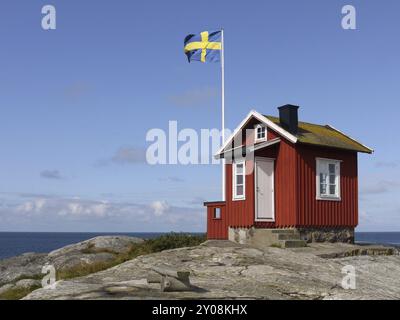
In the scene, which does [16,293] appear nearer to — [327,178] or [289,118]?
[289,118]

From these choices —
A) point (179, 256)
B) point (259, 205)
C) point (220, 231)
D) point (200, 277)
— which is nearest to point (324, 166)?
point (259, 205)

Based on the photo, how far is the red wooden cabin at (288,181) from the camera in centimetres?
2041

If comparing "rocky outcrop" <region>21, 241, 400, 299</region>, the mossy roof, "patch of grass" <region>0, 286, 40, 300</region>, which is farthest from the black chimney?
"patch of grass" <region>0, 286, 40, 300</region>

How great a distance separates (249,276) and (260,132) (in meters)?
9.80

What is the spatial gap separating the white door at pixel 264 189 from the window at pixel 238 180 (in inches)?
24.7

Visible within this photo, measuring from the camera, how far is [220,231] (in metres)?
22.4

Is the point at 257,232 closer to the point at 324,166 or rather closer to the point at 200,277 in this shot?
the point at 324,166

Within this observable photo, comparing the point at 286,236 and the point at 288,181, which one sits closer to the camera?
the point at 286,236

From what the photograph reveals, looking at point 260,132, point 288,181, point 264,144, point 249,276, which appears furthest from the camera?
point 260,132

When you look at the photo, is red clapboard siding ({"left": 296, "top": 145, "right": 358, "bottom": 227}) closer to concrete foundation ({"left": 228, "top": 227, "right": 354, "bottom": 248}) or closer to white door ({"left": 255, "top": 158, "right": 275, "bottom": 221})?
concrete foundation ({"left": 228, "top": 227, "right": 354, "bottom": 248})

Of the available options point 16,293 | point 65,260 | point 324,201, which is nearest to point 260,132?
point 324,201

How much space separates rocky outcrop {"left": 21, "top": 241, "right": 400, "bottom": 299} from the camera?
1100 cm

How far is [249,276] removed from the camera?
13344 millimetres

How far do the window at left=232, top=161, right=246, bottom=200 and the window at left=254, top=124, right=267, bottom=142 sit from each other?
5.50 feet
